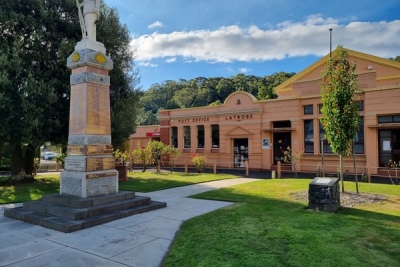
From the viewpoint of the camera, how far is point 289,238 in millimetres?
4941

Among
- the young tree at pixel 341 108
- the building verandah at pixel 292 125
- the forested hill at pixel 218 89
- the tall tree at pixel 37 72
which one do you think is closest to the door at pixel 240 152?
the building verandah at pixel 292 125

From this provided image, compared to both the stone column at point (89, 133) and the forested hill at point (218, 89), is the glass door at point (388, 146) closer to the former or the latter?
the stone column at point (89, 133)

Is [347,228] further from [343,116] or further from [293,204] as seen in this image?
[343,116]

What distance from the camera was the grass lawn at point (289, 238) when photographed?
418 cm

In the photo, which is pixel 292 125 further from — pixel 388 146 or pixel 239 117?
pixel 388 146

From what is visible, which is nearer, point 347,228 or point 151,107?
point 347,228

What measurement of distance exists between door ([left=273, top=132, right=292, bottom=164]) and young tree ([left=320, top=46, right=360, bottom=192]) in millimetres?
11858

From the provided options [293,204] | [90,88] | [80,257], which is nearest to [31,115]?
[90,88]

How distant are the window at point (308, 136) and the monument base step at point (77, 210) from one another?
1472 centimetres

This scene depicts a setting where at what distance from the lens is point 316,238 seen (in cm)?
490

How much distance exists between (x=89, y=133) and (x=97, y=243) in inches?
136

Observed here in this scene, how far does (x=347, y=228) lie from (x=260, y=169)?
16.4 metres

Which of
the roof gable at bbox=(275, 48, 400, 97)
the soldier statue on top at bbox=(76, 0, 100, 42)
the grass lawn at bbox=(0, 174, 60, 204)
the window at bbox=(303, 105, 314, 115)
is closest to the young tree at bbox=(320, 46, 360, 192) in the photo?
the soldier statue on top at bbox=(76, 0, 100, 42)

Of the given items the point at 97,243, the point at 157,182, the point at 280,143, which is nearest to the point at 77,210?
the point at 97,243
